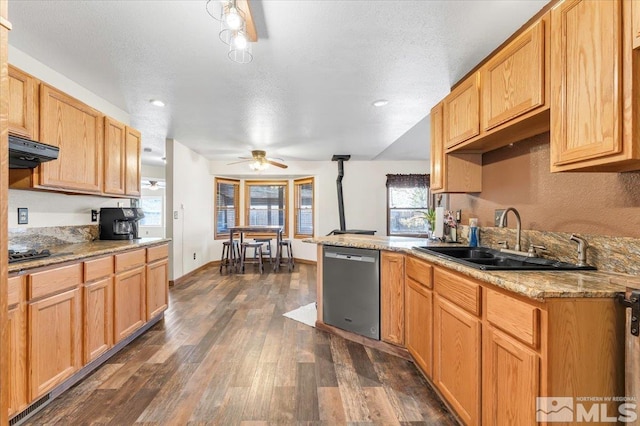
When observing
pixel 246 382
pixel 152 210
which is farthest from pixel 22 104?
pixel 152 210

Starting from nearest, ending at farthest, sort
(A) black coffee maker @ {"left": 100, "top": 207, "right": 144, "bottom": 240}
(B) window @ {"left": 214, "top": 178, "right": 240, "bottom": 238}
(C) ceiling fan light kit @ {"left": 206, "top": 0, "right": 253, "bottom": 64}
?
(C) ceiling fan light kit @ {"left": 206, "top": 0, "right": 253, "bottom": 64} → (A) black coffee maker @ {"left": 100, "top": 207, "right": 144, "bottom": 240} → (B) window @ {"left": 214, "top": 178, "right": 240, "bottom": 238}

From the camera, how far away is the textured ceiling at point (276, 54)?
5.60 ft

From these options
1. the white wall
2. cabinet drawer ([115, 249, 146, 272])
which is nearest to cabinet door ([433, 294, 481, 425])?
cabinet drawer ([115, 249, 146, 272])

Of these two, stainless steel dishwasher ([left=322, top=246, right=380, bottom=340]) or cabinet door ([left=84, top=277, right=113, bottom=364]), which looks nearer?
cabinet door ([left=84, top=277, right=113, bottom=364])

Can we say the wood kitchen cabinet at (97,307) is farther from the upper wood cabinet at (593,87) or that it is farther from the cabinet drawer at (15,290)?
the upper wood cabinet at (593,87)

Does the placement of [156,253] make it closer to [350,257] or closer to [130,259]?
[130,259]

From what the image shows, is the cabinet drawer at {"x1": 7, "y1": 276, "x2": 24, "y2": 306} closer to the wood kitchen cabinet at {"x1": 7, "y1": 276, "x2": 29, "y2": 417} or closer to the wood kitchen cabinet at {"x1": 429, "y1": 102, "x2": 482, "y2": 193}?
the wood kitchen cabinet at {"x1": 7, "y1": 276, "x2": 29, "y2": 417}

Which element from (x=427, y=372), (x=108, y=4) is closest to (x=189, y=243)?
(x=108, y=4)

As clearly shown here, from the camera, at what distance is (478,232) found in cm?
240

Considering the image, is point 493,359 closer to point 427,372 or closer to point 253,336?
point 427,372

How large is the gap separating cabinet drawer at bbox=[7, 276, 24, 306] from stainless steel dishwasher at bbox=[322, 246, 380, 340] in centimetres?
214

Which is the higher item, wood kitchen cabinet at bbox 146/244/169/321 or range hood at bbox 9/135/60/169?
range hood at bbox 9/135/60/169

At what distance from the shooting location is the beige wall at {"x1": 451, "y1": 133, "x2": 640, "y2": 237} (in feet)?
4.43

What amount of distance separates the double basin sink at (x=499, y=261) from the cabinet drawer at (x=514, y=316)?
0.17 metres
